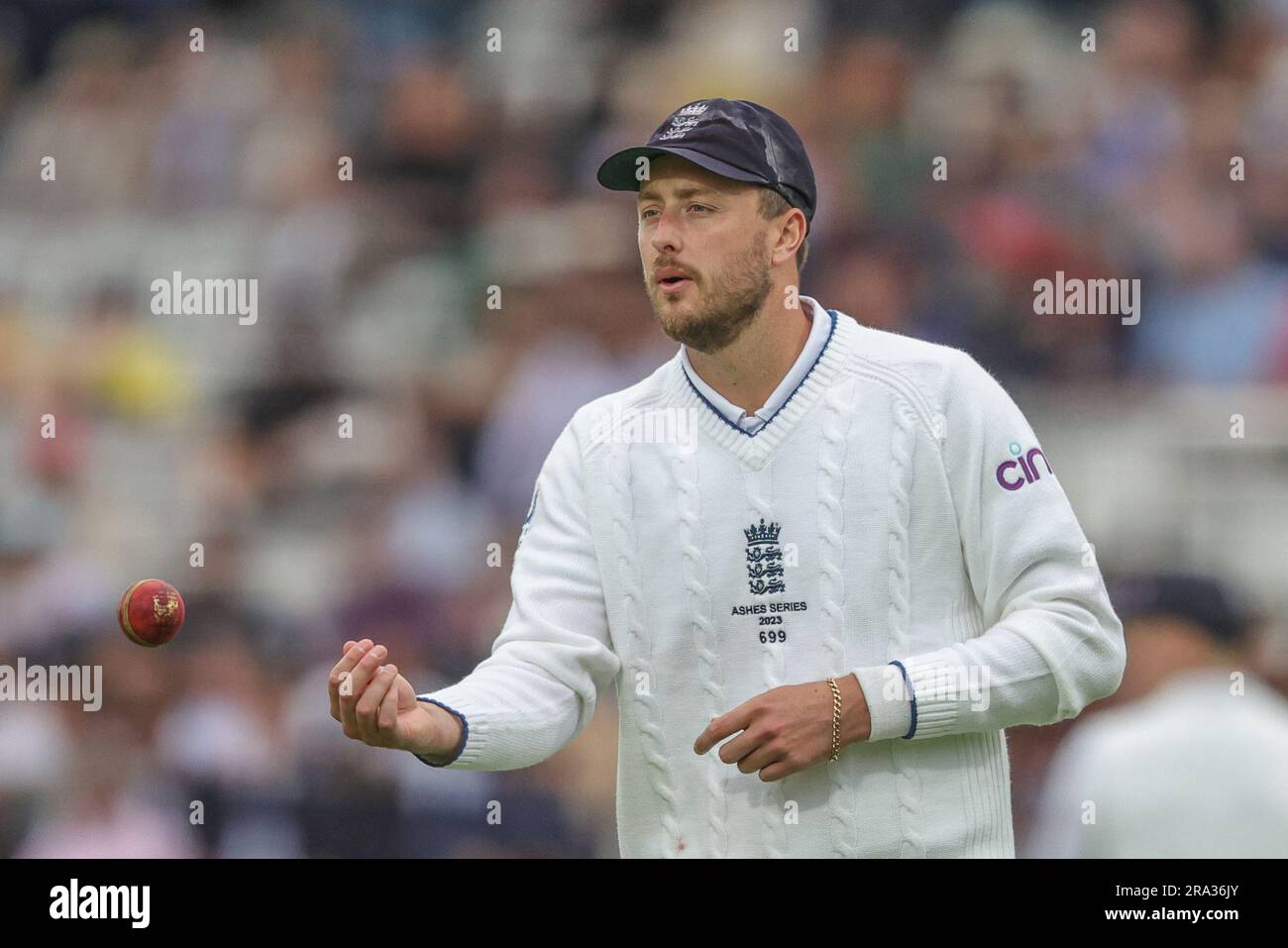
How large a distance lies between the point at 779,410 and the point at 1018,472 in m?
0.45

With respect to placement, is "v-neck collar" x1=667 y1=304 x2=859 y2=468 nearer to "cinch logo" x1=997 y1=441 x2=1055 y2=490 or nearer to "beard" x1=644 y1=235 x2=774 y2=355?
"beard" x1=644 y1=235 x2=774 y2=355

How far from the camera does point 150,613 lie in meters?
4.14

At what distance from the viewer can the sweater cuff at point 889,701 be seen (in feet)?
10.5

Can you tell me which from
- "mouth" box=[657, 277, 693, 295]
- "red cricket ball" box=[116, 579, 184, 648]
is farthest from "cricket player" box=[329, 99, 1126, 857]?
"red cricket ball" box=[116, 579, 184, 648]

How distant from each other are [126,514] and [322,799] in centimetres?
161

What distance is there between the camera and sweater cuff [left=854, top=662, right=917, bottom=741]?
3.21 metres

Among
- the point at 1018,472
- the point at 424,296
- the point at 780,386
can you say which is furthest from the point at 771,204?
the point at 424,296

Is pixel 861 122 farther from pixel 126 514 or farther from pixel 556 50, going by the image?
pixel 126 514

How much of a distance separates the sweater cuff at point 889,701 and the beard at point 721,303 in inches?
27.2

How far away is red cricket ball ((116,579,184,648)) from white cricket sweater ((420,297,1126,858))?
0.97m

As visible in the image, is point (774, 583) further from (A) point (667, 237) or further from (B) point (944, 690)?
(A) point (667, 237)

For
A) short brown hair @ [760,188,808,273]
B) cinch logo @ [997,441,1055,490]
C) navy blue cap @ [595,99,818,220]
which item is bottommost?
cinch logo @ [997,441,1055,490]

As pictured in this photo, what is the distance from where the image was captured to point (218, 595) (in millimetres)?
6465
